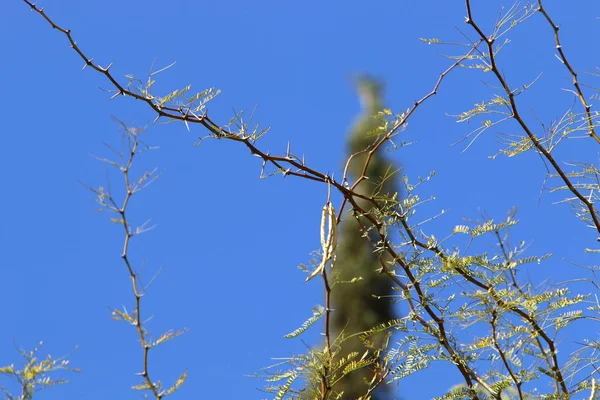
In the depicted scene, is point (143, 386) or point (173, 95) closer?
point (143, 386)

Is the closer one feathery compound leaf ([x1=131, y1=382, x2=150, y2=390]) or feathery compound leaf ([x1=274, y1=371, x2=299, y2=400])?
feathery compound leaf ([x1=131, y1=382, x2=150, y2=390])

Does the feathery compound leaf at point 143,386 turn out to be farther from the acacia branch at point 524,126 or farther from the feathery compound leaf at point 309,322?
the acacia branch at point 524,126

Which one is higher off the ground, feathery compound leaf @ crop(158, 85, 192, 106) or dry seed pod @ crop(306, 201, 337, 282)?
feathery compound leaf @ crop(158, 85, 192, 106)

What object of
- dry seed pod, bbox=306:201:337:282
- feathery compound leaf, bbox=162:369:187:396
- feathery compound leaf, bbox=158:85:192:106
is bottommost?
feathery compound leaf, bbox=162:369:187:396

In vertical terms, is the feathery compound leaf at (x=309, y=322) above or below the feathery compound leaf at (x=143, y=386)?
above

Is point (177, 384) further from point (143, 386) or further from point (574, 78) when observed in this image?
point (574, 78)

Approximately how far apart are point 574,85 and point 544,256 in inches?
20.2

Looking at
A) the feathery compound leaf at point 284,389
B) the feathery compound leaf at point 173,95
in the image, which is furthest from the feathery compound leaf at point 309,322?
the feathery compound leaf at point 173,95

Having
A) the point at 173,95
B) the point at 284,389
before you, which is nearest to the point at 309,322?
the point at 284,389

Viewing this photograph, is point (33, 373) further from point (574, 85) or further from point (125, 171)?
point (574, 85)

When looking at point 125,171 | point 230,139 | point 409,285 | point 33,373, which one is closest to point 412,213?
point 409,285

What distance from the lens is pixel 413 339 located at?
1.81 metres

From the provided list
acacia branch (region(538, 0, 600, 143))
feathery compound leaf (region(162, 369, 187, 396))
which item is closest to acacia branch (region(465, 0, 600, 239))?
acacia branch (region(538, 0, 600, 143))

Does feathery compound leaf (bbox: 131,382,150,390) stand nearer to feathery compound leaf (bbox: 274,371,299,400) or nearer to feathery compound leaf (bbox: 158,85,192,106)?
feathery compound leaf (bbox: 274,371,299,400)
